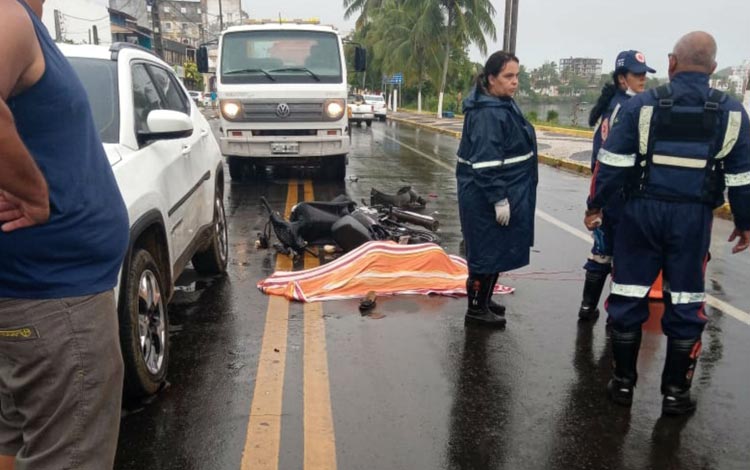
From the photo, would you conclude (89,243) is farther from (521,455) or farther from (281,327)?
(281,327)

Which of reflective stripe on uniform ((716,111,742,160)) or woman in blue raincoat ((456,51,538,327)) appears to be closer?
reflective stripe on uniform ((716,111,742,160))

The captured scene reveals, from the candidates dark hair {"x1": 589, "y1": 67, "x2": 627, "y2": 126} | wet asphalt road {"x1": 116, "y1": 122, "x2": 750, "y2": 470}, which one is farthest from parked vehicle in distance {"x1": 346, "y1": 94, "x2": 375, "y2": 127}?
dark hair {"x1": 589, "y1": 67, "x2": 627, "y2": 126}

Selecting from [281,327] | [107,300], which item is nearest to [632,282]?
[281,327]

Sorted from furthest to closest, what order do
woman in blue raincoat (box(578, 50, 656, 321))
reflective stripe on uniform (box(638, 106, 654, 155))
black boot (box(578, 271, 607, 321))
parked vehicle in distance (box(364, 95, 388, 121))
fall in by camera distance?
parked vehicle in distance (box(364, 95, 388, 121)), black boot (box(578, 271, 607, 321)), woman in blue raincoat (box(578, 50, 656, 321)), reflective stripe on uniform (box(638, 106, 654, 155))

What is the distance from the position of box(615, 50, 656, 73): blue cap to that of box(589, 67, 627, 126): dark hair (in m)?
0.03

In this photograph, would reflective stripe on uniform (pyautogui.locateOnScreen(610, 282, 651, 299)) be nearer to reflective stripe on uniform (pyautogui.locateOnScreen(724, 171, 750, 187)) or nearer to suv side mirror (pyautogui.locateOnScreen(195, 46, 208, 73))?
reflective stripe on uniform (pyautogui.locateOnScreen(724, 171, 750, 187))

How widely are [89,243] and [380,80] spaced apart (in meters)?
65.3

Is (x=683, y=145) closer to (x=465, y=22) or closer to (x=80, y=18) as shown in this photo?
(x=465, y=22)

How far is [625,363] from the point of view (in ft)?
11.9

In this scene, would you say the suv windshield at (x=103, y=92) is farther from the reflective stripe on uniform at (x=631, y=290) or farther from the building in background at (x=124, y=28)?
the building in background at (x=124, y=28)

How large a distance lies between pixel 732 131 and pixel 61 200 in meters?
3.00

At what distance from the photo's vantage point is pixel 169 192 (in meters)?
4.04

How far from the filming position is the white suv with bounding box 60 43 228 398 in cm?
332

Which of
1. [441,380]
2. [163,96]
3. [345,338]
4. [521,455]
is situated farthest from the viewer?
[163,96]
